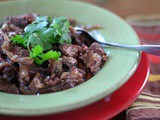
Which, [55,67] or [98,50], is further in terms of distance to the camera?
[98,50]

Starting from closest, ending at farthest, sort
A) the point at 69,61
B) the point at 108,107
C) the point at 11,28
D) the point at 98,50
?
1. the point at 108,107
2. the point at 69,61
3. the point at 98,50
4. the point at 11,28

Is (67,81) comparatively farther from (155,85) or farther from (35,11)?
(35,11)

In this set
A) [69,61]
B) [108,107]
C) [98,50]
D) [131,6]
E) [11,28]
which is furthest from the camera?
[131,6]

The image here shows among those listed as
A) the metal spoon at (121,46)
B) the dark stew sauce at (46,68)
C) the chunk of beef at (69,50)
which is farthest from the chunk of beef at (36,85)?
the metal spoon at (121,46)

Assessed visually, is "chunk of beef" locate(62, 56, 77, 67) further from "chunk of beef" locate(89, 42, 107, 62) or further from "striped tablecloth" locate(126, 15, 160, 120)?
"striped tablecloth" locate(126, 15, 160, 120)

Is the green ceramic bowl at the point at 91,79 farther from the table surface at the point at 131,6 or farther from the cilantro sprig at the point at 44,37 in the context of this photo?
the table surface at the point at 131,6

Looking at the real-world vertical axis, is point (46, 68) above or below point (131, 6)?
above

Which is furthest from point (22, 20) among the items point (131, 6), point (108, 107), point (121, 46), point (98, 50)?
point (131, 6)

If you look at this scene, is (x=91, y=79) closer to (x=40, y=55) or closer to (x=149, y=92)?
(x=40, y=55)

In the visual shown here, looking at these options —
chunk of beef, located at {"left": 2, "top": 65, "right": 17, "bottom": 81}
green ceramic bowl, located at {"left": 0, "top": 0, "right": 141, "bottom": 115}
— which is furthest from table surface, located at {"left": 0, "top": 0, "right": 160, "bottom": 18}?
chunk of beef, located at {"left": 2, "top": 65, "right": 17, "bottom": 81}
